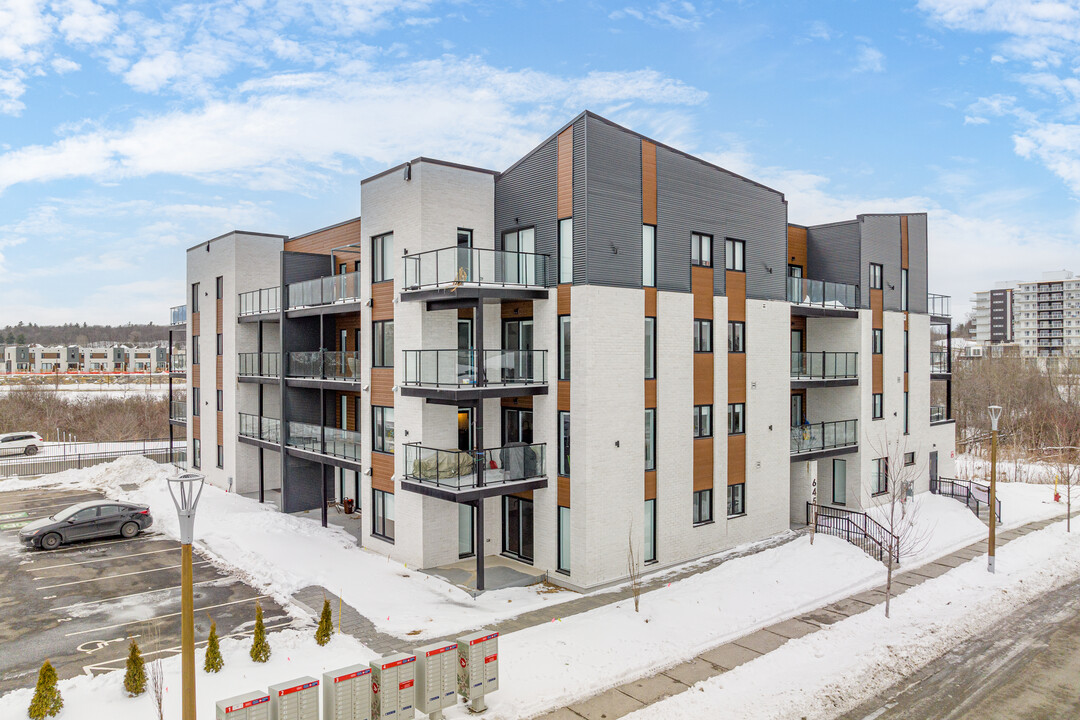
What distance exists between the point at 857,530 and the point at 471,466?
1422 centimetres

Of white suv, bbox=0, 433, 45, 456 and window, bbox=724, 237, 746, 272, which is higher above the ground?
window, bbox=724, 237, 746, 272

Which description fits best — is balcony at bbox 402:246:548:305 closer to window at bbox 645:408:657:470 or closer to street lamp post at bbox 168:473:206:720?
window at bbox 645:408:657:470

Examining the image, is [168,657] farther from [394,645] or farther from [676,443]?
[676,443]

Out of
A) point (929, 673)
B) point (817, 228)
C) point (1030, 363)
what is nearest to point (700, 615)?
point (929, 673)

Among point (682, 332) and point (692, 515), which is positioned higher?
point (682, 332)

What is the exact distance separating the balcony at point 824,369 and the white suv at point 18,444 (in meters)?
48.3

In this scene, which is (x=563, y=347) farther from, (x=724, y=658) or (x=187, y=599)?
(x=187, y=599)

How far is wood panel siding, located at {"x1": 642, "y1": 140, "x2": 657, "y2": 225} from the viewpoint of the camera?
20.4m

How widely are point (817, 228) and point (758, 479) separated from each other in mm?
12645

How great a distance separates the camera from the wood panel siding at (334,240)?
87.4ft

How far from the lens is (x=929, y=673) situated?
1434 cm

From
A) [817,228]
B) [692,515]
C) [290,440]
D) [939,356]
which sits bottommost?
[692,515]

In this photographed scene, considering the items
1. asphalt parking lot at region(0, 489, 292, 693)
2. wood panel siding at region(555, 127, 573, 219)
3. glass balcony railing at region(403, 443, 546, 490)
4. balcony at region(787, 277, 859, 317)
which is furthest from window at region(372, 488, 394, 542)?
balcony at region(787, 277, 859, 317)

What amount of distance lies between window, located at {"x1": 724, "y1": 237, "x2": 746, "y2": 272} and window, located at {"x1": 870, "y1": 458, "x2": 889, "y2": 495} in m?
12.6
